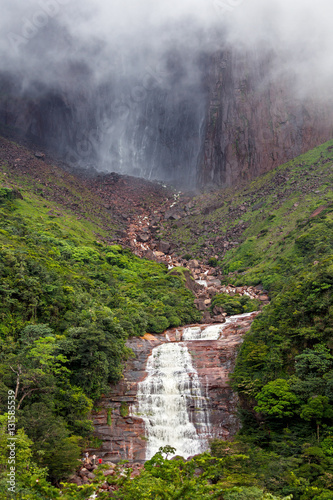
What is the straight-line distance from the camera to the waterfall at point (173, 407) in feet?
84.6

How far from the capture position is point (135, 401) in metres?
28.2

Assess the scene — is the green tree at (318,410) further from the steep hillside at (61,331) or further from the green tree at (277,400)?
the steep hillside at (61,331)

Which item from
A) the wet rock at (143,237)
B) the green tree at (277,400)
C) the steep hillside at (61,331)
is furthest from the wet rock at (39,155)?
the green tree at (277,400)

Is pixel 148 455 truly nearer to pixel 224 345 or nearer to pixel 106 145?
pixel 224 345

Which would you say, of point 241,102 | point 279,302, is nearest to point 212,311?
point 279,302

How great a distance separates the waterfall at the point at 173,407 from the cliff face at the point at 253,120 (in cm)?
7662

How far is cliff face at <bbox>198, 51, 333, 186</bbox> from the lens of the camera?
98562mm

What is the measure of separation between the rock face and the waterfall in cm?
43

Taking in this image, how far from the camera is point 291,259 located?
181ft

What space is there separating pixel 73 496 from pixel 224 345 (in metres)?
24.9

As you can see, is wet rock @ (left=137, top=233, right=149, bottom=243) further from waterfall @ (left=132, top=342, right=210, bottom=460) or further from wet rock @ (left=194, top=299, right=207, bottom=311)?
waterfall @ (left=132, top=342, right=210, bottom=460)

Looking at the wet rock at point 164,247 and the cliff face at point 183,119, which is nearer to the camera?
the wet rock at point 164,247

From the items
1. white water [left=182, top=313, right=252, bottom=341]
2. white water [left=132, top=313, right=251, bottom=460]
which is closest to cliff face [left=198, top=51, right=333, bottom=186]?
white water [left=182, top=313, right=252, bottom=341]

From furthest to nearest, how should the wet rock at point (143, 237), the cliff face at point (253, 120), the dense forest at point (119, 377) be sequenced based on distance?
1. the cliff face at point (253, 120)
2. the wet rock at point (143, 237)
3. the dense forest at point (119, 377)
